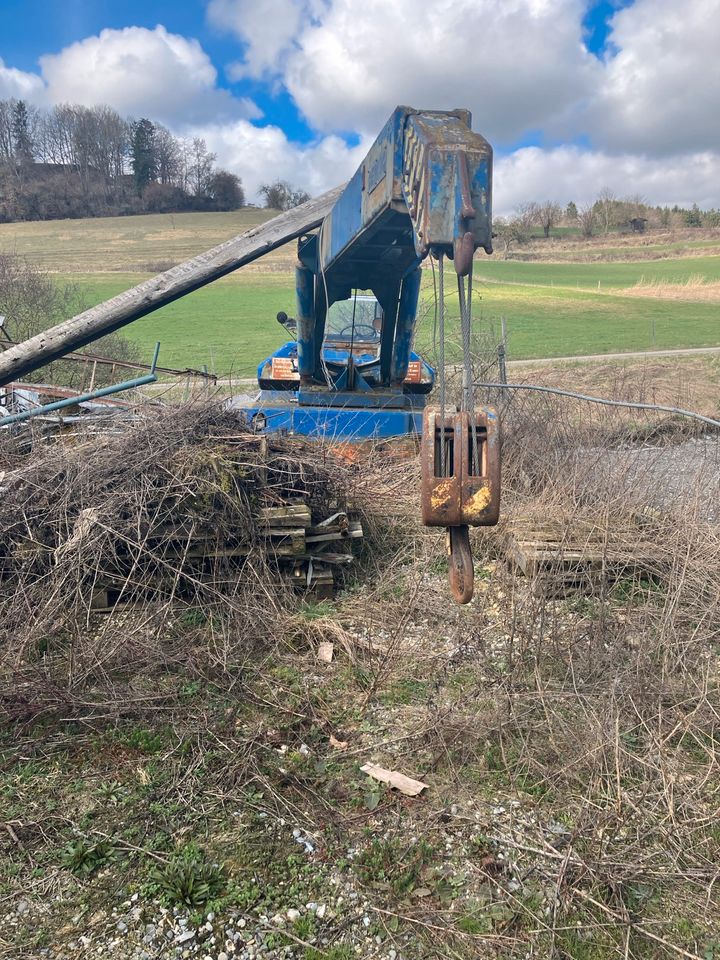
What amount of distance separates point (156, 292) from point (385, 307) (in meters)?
2.40

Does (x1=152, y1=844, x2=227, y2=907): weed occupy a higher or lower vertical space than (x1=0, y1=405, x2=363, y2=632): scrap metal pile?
lower

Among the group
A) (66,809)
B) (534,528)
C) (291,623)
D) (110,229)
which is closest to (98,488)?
(291,623)

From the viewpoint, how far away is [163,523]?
16.2ft

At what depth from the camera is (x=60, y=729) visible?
12.2ft

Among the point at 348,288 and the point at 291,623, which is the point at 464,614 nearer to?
the point at 291,623

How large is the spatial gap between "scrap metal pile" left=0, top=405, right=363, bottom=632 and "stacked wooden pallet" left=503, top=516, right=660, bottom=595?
4.46ft

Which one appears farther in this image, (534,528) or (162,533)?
(534,528)

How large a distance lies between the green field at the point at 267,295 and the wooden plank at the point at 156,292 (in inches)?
217

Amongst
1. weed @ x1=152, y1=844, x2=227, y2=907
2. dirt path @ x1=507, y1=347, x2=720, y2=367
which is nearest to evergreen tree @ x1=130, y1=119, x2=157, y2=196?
dirt path @ x1=507, y1=347, x2=720, y2=367

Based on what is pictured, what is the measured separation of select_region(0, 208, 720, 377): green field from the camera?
2681 centimetres

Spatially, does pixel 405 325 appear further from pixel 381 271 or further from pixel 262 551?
pixel 262 551

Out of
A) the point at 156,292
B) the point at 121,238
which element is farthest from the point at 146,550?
the point at 121,238

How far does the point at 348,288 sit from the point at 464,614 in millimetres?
3426

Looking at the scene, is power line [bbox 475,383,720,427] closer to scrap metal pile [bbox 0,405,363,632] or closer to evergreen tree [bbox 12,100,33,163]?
scrap metal pile [bbox 0,405,363,632]
